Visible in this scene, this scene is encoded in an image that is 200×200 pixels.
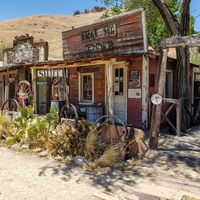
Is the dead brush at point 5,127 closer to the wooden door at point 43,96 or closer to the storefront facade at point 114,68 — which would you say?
the storefront facade at point 114,68

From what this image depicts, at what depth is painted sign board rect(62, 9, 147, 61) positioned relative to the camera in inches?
377

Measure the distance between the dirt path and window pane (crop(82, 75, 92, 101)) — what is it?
186 inches

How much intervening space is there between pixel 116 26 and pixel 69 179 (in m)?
6.57

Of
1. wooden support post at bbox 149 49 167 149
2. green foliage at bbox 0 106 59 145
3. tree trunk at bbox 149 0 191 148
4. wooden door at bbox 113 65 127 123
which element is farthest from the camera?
wooden door at bbox 113 65 127 123

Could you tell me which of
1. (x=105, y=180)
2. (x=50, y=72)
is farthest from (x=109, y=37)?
(x=105, y=180)

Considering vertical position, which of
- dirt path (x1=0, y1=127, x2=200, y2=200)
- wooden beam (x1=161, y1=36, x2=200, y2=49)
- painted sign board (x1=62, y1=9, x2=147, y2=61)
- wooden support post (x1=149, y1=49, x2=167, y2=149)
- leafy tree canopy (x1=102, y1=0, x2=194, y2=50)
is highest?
leafy tree canopy (x1=102, y1=0, x2=194, y2=50)

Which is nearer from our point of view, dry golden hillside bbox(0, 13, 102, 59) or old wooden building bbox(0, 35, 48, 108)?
old wooden building bbox(0, 35, 48, 108)

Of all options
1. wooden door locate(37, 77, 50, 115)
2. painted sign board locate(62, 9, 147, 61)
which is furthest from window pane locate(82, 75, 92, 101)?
wooden door locate(37, 77, 50, 115)

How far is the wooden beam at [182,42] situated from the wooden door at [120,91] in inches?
132

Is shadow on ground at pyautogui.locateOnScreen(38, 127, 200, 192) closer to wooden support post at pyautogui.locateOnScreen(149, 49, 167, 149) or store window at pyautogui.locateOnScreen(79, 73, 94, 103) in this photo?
wooden support post at pyautogui.locateOnScreen(149, 49, 167, 149)

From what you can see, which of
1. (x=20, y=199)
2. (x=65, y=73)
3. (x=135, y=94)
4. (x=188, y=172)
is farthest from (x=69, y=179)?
(x=65, y=73)

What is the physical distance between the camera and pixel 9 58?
16.1 m

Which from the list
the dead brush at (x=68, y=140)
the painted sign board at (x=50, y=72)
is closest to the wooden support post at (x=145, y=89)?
the dead brush at (x=68, y=140)

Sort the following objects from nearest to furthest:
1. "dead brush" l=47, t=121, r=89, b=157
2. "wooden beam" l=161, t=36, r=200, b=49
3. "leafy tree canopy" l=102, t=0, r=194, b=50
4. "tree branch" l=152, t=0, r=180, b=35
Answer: "wooden beam" l=161, t=36, r=200, b=49, "dead brush" l=47, t=121, r=89, b=157, "tree branch" l=152, t=0, r=180, b=35, "leafy tree canopy" l=102, t=0, r=194, b=50
